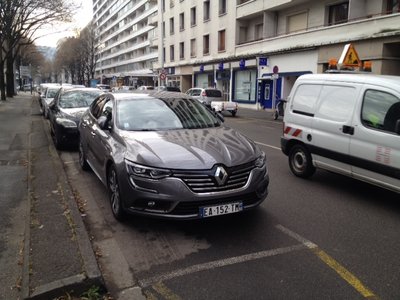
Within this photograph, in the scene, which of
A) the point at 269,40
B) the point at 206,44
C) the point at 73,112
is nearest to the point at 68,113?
the point at 73,112

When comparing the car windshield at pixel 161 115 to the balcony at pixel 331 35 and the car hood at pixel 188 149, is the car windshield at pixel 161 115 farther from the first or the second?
the balcony at pixel 331 35

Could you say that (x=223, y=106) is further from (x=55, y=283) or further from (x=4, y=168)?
(x=55, y=283)

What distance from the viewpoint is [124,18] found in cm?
9125

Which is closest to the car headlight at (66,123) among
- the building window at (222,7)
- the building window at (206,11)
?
the building window at (222,7)

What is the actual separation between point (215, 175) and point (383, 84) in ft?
10.0

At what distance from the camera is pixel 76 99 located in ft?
37.3

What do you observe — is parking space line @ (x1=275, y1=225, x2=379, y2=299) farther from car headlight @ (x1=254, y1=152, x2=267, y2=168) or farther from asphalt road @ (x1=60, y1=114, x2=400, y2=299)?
car headlight @ (x1=254, y1=152, x2=267, y2=168)

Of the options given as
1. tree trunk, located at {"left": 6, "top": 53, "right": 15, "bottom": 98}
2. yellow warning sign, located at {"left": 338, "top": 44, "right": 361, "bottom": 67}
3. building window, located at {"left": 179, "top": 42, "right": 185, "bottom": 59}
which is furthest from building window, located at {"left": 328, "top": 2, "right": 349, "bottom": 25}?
tree trunk, located at {"left": 6, "top": 53, "right": 15, "bottom": 98}

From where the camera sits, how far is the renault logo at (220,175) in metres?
4.24

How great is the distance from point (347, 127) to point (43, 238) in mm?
4550

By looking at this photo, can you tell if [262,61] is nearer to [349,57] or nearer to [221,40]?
[221,40]

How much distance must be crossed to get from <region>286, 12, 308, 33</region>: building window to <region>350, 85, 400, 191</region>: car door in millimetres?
21302

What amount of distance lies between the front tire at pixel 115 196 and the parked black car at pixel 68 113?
5102mm

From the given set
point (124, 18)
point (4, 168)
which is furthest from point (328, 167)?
point (124, 18)
